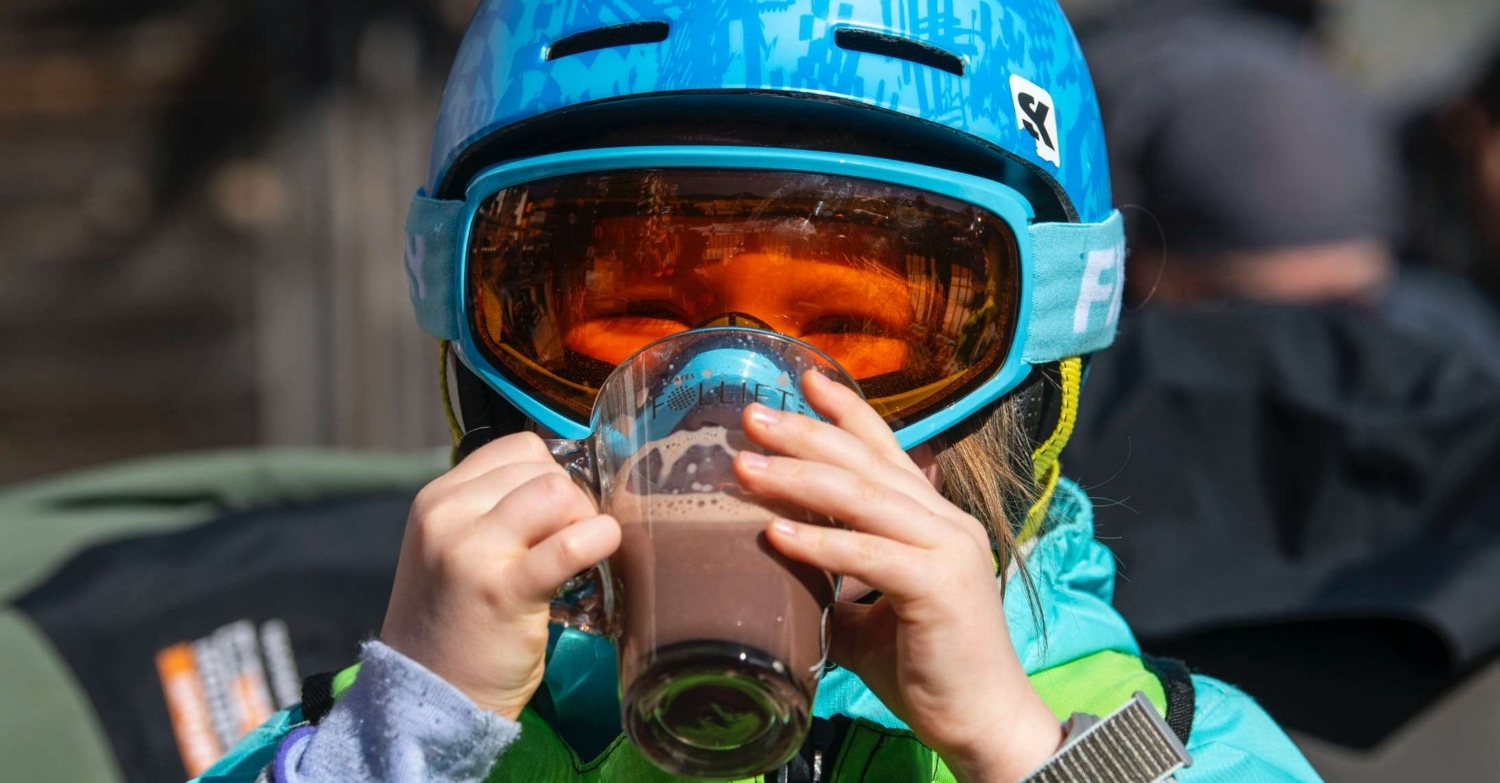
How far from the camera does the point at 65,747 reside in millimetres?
2611

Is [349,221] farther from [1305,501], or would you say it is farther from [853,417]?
[853,417]

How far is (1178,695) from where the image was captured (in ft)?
6.06

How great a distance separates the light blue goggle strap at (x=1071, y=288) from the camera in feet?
6.29

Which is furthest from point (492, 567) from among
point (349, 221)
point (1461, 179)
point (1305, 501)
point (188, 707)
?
point (1461, 179)

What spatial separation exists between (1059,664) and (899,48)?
0.76 m

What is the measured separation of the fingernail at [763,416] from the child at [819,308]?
81mm

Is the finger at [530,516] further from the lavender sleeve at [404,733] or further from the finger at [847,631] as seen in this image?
the finger at [847,631]

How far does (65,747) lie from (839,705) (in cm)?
147

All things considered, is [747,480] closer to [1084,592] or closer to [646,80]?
[646,80]

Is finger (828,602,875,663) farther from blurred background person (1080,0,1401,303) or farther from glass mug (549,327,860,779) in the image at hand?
blurred background person (1080,0,1401,303)

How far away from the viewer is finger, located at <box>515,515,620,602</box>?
1.35 m

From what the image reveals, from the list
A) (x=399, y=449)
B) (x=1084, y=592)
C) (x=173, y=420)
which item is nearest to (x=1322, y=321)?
(x=1084, y=592)

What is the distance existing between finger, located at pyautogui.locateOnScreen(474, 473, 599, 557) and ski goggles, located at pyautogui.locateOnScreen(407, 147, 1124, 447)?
333mm

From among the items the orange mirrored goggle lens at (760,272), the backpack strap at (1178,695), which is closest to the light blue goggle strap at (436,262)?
the orange mirrored goggle lens at (760,272)
